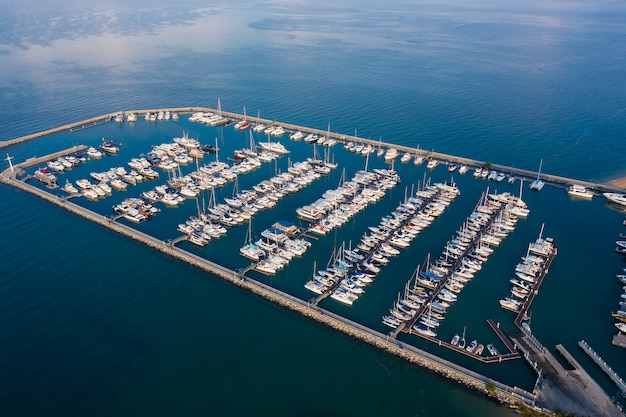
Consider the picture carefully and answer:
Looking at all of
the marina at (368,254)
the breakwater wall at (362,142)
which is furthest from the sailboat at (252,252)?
the breakwater wall at (362,142)

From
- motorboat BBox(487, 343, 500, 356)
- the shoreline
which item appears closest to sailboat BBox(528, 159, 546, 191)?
the shoreline

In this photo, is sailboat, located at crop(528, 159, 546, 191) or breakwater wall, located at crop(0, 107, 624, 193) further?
breakwater wall, located at crop(0, 107, 624, 193)

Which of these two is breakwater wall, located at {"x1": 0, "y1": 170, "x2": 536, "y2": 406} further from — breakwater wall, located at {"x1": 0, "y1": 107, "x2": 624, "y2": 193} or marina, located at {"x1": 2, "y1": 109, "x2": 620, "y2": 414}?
breakwater wall, located at {"x1": 0, "y1": 107, "x2": 624, "y2": 193}

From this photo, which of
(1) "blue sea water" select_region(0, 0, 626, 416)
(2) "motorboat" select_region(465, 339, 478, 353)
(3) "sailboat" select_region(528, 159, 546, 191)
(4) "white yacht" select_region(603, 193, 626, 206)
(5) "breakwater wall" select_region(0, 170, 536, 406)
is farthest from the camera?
(3) "sailboat" select_region(528, 159, 546, 191)

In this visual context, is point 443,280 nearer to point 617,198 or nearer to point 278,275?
point 278,275

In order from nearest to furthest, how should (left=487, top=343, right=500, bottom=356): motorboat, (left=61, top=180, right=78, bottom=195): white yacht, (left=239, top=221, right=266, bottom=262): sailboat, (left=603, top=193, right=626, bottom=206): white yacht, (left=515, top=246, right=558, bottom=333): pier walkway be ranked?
(left=487, top=343, right=500, bottom=356): motorboat → (left=515, top=246, right=558, bottom=333): pier walkway → (left=239, top=221, right=266, bottom=262): sailboat → (left=603, top=193, right=626, bottom=206): white yacht → (left=61, top=180, right=78, bottom=195): white yacht

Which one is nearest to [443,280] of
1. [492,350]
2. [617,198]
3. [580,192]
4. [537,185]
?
[492,350]

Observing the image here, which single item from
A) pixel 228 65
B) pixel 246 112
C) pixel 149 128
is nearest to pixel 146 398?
pixel 149 128
